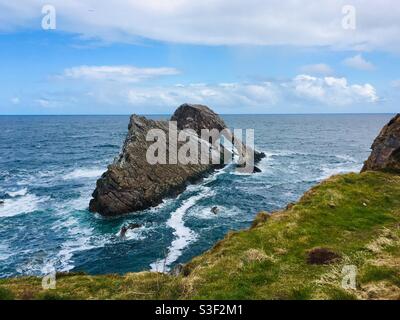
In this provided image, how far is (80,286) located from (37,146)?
455 ft

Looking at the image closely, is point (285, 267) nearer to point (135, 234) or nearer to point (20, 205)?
point (135, 234)

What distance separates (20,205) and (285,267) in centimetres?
5552

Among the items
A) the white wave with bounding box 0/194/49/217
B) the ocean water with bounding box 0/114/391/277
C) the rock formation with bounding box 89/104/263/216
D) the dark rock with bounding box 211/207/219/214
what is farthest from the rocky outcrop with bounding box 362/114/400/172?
the white wave with bounding box 0/194/49/217

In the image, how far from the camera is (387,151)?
3847 centimetres

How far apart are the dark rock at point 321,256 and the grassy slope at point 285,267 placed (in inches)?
15.1

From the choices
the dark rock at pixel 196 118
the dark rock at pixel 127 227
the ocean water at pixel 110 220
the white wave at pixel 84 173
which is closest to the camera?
the ocean water at pixel 110 220

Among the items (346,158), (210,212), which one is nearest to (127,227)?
(210,212)

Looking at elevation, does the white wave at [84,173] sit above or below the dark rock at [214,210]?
above

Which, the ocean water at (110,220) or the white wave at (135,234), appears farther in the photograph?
the white wave at (135,234)

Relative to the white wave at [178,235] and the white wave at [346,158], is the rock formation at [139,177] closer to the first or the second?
the white wave at [178,235]

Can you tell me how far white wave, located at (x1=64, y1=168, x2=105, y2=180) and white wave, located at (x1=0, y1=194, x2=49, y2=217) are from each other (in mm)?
17062

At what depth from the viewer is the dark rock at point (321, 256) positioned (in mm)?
20172

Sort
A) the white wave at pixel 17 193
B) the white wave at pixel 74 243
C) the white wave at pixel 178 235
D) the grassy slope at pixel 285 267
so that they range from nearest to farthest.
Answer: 1. the grassy slope at pixel 285 267
2. the white wave at pixel 178 235
3. the white wave at pixel 74 243
4. the white wave at pixel 17 193

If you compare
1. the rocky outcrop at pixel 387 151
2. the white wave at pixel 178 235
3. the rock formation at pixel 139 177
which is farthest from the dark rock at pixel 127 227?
the rocky outcrop at pixel 387 151
